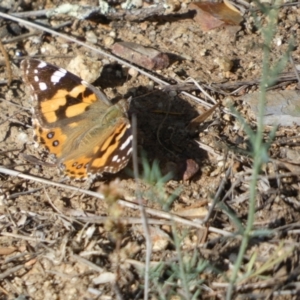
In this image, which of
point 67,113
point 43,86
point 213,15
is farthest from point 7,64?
point 213,15

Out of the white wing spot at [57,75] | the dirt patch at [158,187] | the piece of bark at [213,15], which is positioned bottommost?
the dirt patch at [158,187]

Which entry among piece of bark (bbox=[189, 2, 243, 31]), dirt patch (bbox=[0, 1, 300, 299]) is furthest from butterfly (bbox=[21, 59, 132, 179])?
piece of bark (bbox=[189, 2, 243, 31])

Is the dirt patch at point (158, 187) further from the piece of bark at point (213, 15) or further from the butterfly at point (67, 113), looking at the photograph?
the butterfly at point (67, 113)

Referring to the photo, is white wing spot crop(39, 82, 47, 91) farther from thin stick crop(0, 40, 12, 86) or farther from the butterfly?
thin stick crop(0, 40, 12, 86)

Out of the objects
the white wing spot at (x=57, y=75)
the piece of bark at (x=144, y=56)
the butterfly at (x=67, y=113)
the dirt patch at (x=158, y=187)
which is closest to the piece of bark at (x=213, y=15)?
the dirt patch at (x=158, y=187)

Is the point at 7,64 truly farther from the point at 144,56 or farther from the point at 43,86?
the point at 144,56

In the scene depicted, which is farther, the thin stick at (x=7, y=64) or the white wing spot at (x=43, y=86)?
the thin stick at (x=7, y=64)

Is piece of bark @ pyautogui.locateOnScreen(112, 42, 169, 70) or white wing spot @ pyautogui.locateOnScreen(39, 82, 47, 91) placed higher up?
piece of bark @ pyautogui.locateOnScreen(112, 42, 169, 70)

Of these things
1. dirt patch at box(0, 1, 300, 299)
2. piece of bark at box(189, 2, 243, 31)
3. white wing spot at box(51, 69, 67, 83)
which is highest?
piece of bark at box(189, 2, 243, 31)
